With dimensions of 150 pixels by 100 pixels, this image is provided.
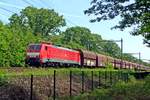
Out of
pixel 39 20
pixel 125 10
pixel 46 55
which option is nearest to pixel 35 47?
pixel 46 55

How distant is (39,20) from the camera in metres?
118

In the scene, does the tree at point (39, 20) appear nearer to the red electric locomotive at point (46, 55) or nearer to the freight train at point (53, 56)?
the freight train at point (53, 56)

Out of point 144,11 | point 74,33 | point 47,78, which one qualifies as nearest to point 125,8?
point 144,11

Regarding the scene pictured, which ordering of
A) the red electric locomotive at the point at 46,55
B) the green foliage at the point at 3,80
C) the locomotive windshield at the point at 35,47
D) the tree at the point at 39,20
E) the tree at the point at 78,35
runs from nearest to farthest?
the green foliage at the point at 3,80 < the red electric locomotive at the point at 46,55 < the locomotive windshield at the point at 35,47 < the tree at the point at 39,20 < the tree at the point at 78,35

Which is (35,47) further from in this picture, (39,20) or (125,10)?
(39,20)

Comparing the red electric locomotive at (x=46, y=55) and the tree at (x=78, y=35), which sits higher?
the tree at (x=78, y=35)

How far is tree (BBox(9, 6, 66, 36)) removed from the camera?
368 feet

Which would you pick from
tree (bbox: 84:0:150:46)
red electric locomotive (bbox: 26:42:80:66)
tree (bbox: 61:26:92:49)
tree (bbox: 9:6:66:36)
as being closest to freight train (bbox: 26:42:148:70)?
red electric locomotive (bbox: 26:42:80:66)

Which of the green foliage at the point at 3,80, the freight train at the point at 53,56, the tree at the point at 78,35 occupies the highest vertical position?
the tree at the point at 78,35

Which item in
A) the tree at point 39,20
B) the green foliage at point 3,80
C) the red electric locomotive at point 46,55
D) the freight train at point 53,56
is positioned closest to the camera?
the green foliage at point 3,80

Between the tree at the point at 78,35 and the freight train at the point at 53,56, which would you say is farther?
the tree at the point at 78,35

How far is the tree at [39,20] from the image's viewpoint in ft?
368

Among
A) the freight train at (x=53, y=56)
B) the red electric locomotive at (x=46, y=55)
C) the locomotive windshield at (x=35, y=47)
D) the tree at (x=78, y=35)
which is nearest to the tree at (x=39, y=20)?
the tree at (x=78, y=35)

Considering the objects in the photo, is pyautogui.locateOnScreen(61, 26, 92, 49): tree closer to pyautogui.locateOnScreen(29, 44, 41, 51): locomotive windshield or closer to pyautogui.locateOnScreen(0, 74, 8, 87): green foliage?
pyautogui.locateOnScreen(29, 44, 41, 51): locomotive windshield
